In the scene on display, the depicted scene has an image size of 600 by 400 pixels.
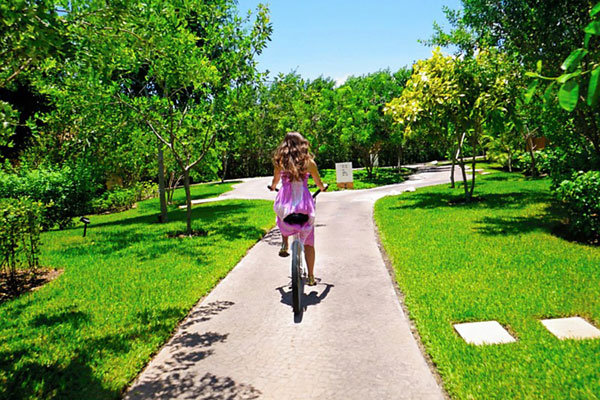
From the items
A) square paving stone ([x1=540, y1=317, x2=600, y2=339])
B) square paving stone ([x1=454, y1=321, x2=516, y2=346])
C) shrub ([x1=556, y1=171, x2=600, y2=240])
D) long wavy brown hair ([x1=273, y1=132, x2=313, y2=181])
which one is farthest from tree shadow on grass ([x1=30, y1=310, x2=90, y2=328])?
shrub ([x1=556, y1=171, x2=600, y2=240])

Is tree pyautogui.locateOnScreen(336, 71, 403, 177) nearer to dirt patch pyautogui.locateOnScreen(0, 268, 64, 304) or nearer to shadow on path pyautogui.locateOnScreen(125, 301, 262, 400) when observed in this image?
dirt patch pyautogui.locateOnScreen(0, 268, 64, 304)

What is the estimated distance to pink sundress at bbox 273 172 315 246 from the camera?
197 inches

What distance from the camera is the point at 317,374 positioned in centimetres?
357

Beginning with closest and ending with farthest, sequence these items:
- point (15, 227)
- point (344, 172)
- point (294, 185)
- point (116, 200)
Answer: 1. point (294, 185)
2. point (15, 227)
3. point (116, 200)
4. point (344, 172)

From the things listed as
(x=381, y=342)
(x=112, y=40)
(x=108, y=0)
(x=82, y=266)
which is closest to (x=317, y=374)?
(x=381, y=342)

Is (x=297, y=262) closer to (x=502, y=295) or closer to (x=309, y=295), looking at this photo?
(x=309, y=295)

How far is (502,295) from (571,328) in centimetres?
103

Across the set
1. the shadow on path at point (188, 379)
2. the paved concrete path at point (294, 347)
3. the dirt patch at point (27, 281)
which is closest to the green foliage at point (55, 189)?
the dirt patch at point (27, 281)

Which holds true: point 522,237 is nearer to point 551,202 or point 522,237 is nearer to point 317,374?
point 551,202

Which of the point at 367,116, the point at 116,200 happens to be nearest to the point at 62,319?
the point at 116,200

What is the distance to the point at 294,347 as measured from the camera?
4.11m

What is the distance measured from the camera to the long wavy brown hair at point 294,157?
506 cm

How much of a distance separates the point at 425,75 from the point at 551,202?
6.14 meters

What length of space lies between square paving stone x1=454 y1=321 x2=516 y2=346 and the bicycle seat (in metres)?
2.13
